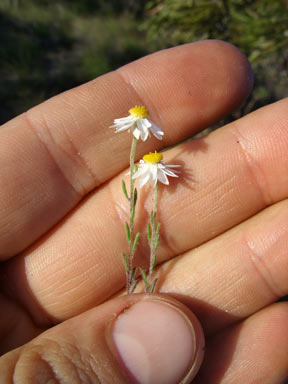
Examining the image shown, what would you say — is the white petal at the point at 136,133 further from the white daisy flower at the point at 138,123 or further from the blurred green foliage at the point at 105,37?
the blurred green foliage at the point at 105,37

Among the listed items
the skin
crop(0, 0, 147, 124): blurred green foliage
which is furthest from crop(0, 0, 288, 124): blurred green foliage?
the skin

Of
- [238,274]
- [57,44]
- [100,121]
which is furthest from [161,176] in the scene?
[57,44]

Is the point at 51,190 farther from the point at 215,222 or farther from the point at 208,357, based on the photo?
the point at 208,357

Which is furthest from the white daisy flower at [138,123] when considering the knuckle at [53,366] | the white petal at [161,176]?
A: the knuckle at [53,366]

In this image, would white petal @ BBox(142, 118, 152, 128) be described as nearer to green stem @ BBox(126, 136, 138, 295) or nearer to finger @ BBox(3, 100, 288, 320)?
green stem @ BBox(126, 136, 138, 295)

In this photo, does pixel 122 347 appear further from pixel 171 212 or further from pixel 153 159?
pixel 153 159

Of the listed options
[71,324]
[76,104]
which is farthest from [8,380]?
[76,104]

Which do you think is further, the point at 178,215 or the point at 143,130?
the point at 178,215
